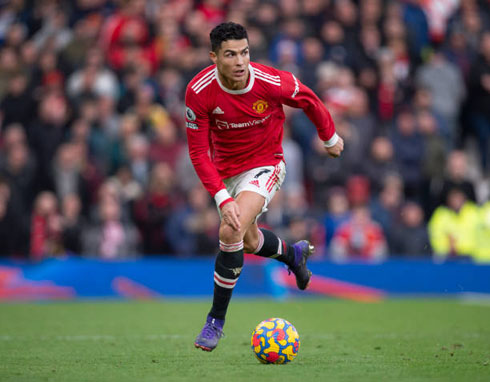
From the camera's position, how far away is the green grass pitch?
243 inches

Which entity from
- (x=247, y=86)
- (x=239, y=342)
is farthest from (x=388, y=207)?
(x=247, y=86)

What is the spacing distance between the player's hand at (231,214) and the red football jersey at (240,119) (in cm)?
12

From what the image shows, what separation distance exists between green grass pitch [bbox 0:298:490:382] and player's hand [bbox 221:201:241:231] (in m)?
1.09

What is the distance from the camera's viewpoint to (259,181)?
738 cm

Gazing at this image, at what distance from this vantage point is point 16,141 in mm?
14102

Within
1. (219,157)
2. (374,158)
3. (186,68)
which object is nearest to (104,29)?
(186,68)

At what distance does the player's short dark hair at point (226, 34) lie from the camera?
22.5 feet

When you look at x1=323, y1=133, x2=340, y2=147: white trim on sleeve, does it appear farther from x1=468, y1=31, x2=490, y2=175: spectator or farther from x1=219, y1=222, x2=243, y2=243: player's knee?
x1=468, y1=31, x2=490, y2=175: spectator

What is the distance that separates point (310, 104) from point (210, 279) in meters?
6.61

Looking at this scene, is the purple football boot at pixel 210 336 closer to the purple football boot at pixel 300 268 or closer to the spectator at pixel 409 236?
the purple football boot at pixel 300 268

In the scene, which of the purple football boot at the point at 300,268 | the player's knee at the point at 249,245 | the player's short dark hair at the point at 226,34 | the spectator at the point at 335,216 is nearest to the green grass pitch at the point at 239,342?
the purple football boot at the point at 300,268

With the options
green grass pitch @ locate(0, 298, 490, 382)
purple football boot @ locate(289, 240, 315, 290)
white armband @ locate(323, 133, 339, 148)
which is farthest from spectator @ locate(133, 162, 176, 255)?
white armband @ locate(323, 133, 339, 148)

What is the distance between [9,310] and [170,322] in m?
2.65

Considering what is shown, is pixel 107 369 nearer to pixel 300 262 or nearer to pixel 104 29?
pixel 300 262
